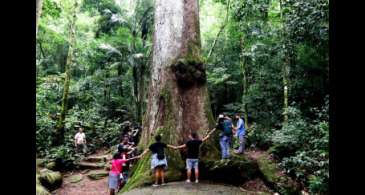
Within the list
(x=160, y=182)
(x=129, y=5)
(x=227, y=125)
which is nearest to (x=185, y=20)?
(x=227, y=125)

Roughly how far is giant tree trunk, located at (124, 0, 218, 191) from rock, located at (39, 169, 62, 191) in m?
3.59

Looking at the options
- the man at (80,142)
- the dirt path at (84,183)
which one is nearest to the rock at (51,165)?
the dirt path at (84,183)

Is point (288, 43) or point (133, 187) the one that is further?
point (288, 43)

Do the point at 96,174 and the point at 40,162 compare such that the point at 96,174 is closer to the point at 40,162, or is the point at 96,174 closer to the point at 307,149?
the point at 40,162

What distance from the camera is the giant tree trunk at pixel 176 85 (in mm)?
9633

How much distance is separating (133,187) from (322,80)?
8.51 metres

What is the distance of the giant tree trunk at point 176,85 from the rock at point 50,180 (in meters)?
3.59

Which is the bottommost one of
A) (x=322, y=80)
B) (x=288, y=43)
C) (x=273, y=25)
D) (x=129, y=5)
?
(x=322, y=80)

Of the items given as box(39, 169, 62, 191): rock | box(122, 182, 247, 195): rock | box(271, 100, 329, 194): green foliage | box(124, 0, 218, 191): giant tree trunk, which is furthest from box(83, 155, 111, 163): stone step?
box(271, 100, 329, 194): green foliage

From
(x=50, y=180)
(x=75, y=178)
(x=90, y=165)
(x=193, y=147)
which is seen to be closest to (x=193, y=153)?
(x=193, y=147)

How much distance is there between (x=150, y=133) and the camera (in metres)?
9.88

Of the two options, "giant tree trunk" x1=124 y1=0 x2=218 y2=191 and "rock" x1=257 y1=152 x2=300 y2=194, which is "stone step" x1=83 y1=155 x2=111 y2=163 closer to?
"giant tree trunk" x1=124 y1=0 x2=218 y2=191

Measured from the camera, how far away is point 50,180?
11445mm
